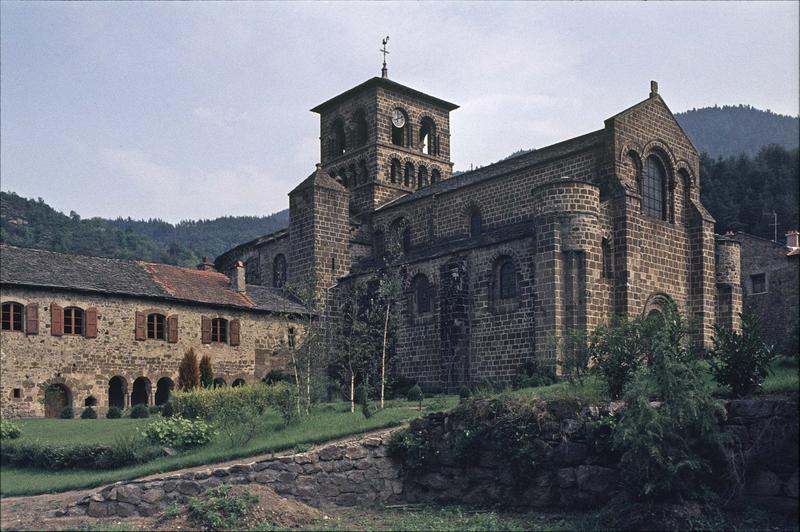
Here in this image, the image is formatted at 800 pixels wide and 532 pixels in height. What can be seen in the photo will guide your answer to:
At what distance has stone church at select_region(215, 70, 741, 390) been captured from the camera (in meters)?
30.7

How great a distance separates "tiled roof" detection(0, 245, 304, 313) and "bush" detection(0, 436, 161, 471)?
10760mm

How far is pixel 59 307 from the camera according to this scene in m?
31.3

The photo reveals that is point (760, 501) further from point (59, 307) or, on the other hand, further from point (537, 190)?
point (59, 307)

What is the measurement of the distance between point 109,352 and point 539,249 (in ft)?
59.0

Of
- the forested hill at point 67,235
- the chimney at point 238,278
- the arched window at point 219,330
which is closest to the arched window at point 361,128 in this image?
the chimney at point 238,278

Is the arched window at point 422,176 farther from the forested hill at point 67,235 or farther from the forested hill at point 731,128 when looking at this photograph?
the forested hill at point 731,128

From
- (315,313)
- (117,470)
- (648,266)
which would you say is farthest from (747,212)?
(117,470)

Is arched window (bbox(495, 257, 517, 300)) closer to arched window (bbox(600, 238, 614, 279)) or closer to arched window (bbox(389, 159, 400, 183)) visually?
arched window (bbox(600, 238, 614, 279))

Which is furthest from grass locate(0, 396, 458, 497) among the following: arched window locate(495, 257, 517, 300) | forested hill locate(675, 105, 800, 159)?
forested hill locate(675, 105, 800, 159)

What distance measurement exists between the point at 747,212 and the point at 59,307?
5859 cm

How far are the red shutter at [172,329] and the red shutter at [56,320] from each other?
472 centimetres

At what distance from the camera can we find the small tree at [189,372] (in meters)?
34.5

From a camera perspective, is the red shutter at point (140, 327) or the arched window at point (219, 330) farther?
the arched window at point (219, 330)

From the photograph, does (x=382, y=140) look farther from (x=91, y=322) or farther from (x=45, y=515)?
(x=45, y=515)
